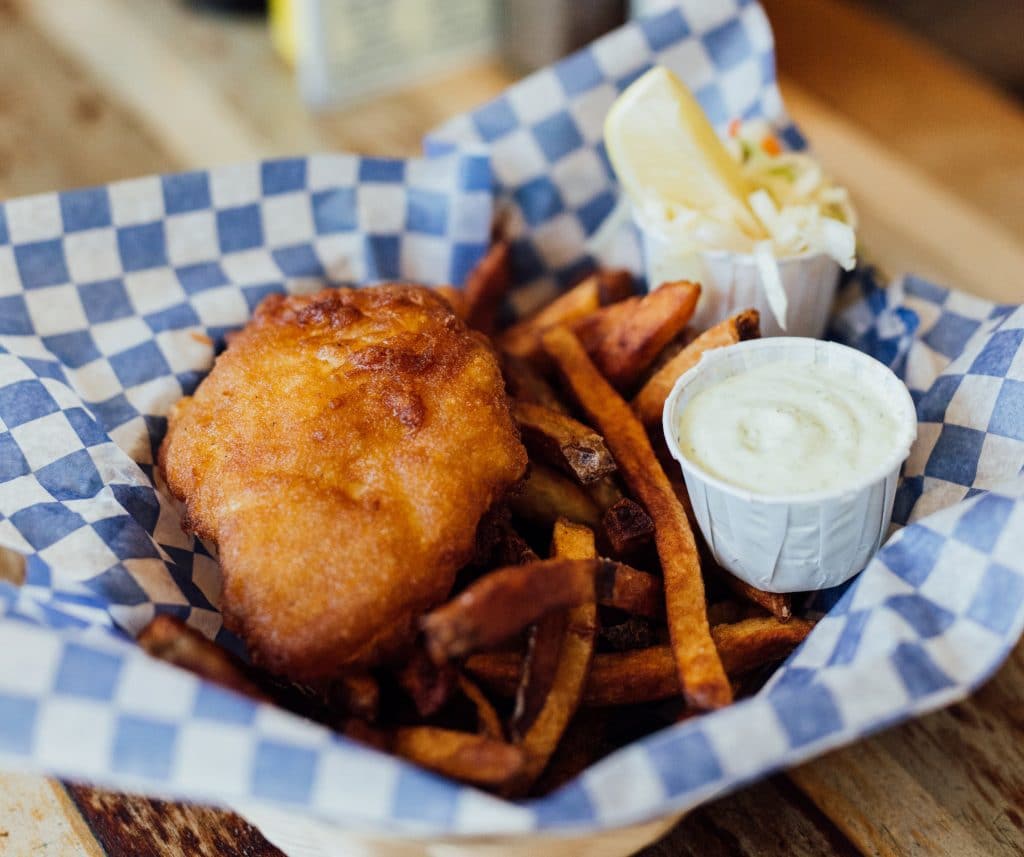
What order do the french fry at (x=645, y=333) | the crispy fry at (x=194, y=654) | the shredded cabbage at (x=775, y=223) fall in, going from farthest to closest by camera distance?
the shredded cabbage at (x=775, y=223)
the french fry at (x=645, y=333)
the crispy fry at (x=194, y=654)

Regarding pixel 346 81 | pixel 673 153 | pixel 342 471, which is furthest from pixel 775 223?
pixel 346 81

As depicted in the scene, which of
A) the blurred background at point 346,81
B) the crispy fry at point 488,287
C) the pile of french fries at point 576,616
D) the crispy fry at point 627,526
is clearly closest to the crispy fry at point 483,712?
the pile of french fries at point 576,616

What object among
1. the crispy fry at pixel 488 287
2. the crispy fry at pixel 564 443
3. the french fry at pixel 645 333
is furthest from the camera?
the crispy fry at pixel 488 287

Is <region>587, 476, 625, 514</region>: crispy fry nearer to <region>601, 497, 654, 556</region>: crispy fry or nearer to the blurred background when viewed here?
<region>601, 497, 654, 556</region>: crispy fry

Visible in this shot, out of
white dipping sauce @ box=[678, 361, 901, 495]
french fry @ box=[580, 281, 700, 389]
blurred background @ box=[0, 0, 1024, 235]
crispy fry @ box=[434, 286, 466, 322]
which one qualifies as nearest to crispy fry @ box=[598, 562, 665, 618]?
white dipping sauce @ box=[678, 361, 901, 495]

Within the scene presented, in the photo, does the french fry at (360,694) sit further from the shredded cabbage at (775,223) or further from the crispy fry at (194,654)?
the shredded cabbage at (775,223)

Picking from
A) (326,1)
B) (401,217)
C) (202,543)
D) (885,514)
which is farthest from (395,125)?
(885,514)

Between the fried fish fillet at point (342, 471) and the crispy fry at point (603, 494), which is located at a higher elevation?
the fried fish fillet at point (342, 471)

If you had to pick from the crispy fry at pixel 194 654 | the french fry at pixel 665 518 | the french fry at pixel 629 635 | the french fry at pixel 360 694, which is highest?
the crispy fry at pixel 194 654
